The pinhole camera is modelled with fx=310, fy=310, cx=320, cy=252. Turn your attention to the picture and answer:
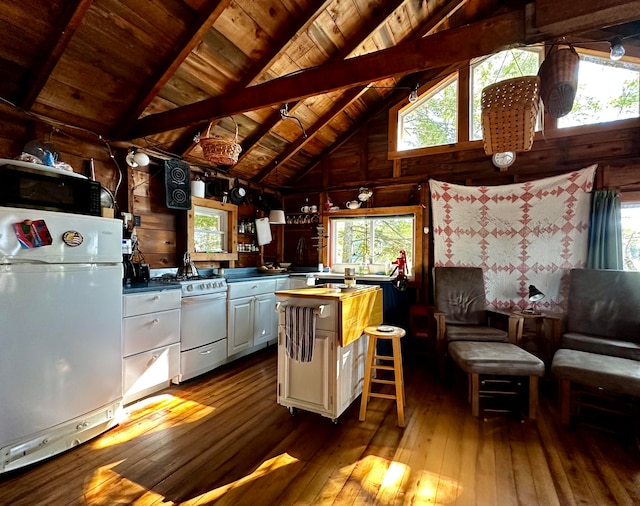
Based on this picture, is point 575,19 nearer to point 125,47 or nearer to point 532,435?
point 532,435

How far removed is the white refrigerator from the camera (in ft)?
5.63

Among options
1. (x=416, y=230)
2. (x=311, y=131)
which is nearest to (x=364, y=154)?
(x=311, y=131)

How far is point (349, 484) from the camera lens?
1646 mm

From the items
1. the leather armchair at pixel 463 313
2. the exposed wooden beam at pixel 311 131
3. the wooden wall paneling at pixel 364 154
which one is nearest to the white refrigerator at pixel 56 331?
the exposed wooden beam at pixel 311 131

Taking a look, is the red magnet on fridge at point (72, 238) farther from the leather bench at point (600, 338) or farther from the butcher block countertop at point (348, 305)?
the leather bench at point (600, 338)

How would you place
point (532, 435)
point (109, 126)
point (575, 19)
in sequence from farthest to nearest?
point (109, 126)
point (532, 435)
point (575, 19)

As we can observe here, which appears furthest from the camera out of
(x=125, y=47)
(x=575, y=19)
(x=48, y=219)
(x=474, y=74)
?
(x=474, y=74)

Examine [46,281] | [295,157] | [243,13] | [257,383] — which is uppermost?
[243,13]

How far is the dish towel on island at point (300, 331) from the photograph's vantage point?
2127mm

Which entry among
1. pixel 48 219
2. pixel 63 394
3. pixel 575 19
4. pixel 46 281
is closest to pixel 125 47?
pixel 48 219

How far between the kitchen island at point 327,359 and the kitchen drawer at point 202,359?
114 cm

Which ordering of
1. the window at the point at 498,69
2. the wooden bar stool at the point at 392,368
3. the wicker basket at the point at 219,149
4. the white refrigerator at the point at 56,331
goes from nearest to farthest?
the white refrigerator at the point at 56,331
the wooden bar stool at the point at 392,368
the wicker basket at the point at 219,149
the window at the point at 498,69

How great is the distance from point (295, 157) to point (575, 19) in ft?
11.8

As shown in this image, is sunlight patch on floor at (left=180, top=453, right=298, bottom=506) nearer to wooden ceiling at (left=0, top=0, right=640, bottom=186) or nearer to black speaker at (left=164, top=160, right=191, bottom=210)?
wooden ceiling at (left=0, top=0, right=640, bottom=186)
